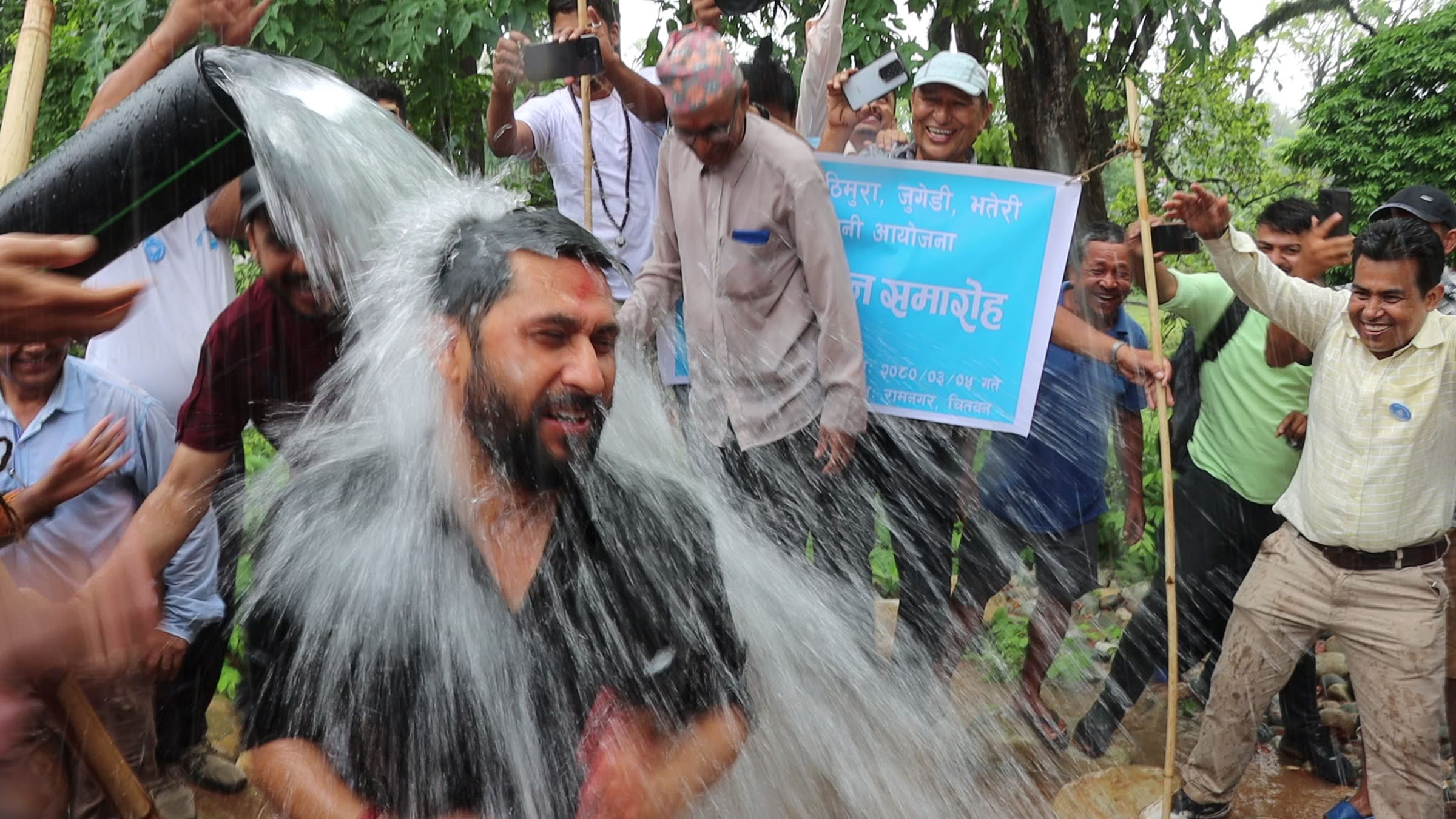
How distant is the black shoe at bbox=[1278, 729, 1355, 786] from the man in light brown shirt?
86.2 inches

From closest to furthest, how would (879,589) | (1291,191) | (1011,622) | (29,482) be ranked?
(29,482), (1011,622), (879,589), (1291,191)

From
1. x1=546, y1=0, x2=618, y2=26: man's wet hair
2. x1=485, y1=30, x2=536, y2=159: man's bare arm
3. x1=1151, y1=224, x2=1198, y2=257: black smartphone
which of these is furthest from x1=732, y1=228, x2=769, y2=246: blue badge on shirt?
x1=1151, y1=224, x2=1198, y2=257: black smartphone

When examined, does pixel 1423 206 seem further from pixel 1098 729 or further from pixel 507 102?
pixel 507 102

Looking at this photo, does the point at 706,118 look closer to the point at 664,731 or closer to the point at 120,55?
the point at 664,731

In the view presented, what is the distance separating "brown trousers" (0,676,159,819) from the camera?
2150 mm

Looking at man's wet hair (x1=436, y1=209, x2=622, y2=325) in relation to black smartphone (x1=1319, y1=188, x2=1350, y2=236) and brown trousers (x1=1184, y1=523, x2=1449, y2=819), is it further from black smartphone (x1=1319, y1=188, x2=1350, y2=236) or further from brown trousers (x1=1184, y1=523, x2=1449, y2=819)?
black smartphone (x1=1319, y1=188, x2=1350, y2=236)

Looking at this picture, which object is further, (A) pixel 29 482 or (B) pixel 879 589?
(B) pixel 879 589

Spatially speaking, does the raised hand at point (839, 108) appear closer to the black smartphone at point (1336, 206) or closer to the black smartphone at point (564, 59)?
the black smartphone at point (564, 59)

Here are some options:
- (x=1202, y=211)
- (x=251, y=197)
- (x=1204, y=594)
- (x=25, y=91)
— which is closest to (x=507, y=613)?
(x=25, y=91)

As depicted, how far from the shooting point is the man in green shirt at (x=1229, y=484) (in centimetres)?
470

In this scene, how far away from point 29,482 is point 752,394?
232 cm

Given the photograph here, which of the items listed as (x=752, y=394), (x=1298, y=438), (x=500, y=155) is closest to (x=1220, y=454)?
(x=1298, y=438)

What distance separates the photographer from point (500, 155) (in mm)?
4918

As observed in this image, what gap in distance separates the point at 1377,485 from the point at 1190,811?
4.56 ft
